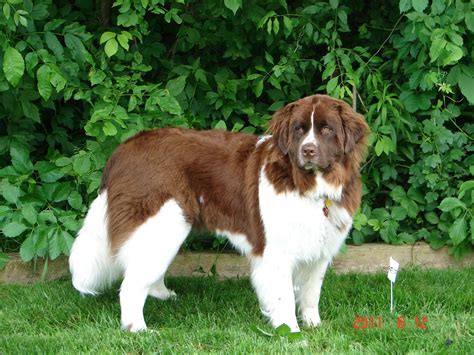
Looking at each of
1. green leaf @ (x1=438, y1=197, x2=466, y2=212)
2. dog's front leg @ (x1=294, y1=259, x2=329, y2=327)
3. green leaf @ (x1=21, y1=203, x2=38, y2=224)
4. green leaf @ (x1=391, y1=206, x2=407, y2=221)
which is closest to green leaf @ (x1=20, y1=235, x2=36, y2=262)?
green leaf @ (x1=21, y1=203, x2=38, y2=224)

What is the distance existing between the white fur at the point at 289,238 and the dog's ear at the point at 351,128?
0.25m

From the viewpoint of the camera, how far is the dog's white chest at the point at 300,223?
14.1 ft

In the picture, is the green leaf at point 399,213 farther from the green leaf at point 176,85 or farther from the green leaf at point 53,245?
the green leaf at point 53,245

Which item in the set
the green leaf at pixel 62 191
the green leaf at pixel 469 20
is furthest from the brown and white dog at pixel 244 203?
the green leaf at pixel 469 20

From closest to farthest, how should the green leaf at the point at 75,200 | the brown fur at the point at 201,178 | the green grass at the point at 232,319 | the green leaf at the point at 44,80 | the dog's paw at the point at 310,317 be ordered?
the green grass at the point at 232,319
the brown fur at the point at 201,178
the dog's paw at the point at 310,317
the green leaf at the point at 44,80
the green leaf at the point at 75,200

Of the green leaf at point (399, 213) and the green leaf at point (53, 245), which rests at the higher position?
the green leaf at point (399, 213)

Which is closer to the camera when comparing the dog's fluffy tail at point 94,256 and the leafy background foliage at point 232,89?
the dog's fluffy tail at point 94,256

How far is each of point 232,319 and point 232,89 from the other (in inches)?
81.2

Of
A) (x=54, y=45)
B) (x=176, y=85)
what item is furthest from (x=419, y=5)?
(x=54, y=45)

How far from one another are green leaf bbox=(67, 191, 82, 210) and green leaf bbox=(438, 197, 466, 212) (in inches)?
102

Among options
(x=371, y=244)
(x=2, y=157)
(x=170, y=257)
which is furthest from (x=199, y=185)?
(x=2, y=157)

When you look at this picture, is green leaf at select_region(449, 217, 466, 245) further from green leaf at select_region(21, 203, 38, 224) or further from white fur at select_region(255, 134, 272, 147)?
green leaf at select_region(21, 203, 38, 224)

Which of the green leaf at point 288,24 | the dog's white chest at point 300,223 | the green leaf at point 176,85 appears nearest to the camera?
the dog's white chest at point 300,223

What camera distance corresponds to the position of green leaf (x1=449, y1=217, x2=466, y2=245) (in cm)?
554
